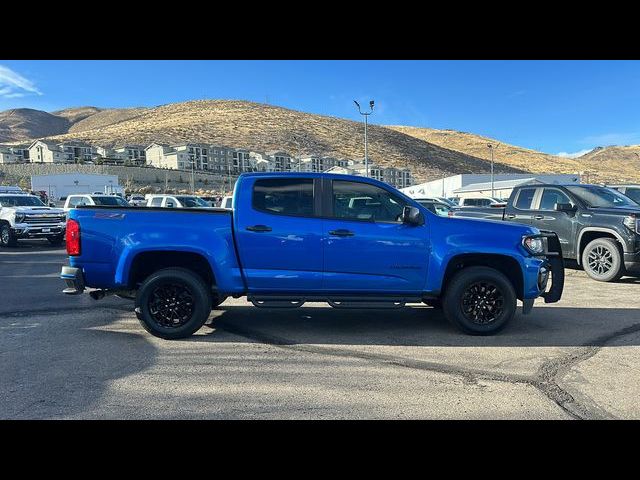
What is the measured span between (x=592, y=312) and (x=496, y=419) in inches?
172

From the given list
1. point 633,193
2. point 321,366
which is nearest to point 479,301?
point 321,366

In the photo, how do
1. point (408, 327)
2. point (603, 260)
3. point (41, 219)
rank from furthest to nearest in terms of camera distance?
point (41, 219), point (603, 260), point (408, 327)

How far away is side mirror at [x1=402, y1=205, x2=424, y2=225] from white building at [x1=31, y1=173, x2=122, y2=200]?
5219 centimetres

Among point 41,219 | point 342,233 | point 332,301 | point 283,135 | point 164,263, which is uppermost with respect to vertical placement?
point 283,135

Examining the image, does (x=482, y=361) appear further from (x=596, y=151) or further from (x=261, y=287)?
(x=596, y=151)

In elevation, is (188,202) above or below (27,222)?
above

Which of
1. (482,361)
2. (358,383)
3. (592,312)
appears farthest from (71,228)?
(592,312)

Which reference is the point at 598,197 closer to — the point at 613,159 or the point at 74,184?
the point at 74,184

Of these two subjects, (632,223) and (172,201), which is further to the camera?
(172,201)

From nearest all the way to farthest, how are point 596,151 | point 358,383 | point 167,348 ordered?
point 358,383 < point 167,348 < point 596,151

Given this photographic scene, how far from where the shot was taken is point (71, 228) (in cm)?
551

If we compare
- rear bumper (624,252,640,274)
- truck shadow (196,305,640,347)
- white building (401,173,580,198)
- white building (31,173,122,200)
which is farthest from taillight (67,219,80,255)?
white building (401,173,580,198)

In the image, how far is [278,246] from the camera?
5.52m

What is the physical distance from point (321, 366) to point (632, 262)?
752cm
